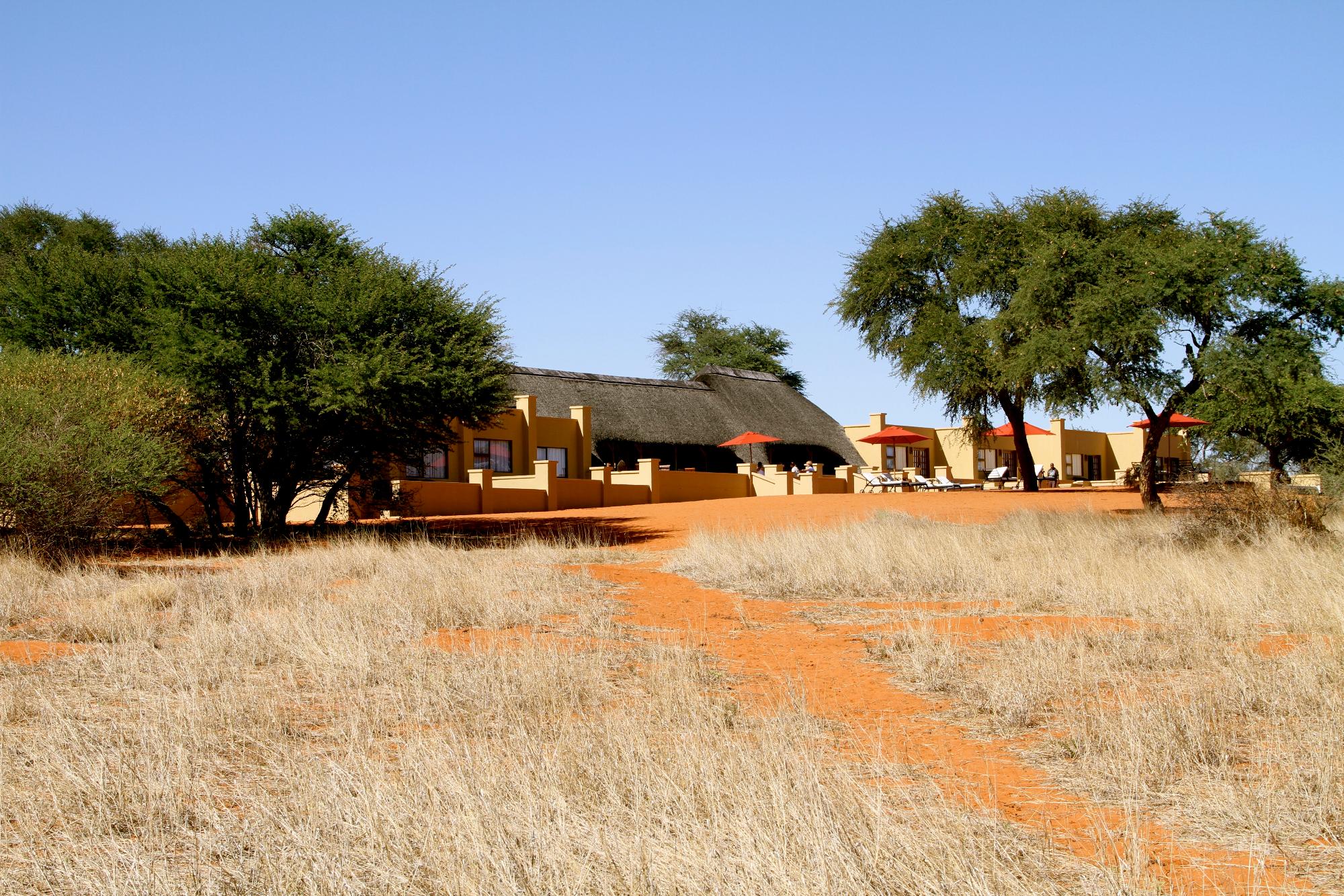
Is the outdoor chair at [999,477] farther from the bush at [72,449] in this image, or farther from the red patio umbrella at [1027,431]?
the bush at [72,449]

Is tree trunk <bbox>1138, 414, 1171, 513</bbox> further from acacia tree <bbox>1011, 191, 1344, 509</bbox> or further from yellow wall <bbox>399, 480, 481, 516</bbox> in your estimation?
yellow wall <bbox>399, 480, 481, 516</bbox>

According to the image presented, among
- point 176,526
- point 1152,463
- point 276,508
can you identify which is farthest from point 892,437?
point 176,526

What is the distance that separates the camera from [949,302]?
37.6 meters

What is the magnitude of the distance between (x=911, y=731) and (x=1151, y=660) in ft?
9.68

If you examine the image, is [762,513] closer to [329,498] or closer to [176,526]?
[329,498]

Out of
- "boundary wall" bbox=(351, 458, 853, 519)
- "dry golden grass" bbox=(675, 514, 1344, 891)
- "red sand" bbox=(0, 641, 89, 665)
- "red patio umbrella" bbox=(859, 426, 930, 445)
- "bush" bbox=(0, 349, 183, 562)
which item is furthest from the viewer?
"red patio umbrella" bbox=(859, 426, 930, 445)

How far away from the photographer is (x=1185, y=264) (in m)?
25.2

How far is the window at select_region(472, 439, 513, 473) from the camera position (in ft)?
119

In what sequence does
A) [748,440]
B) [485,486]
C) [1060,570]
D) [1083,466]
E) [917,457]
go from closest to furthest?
1. [1060,570]
2. [485,486]
3. [748,440]
4. [917,457]
5. [1083,466]

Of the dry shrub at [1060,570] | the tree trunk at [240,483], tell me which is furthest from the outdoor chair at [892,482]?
the tree trunk at [240,483]

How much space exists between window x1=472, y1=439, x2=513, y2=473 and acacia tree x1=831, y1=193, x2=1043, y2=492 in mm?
12915

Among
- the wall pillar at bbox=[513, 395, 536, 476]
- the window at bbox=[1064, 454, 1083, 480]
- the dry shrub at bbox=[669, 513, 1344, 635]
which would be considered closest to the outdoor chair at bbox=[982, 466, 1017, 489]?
the window at bbox=[1064, 454, 1083, 480]

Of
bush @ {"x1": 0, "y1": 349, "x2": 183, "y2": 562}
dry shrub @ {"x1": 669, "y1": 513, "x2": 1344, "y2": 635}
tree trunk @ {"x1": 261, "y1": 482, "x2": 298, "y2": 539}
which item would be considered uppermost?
bush @ {"x1": 0, "y1": 349, "x2": 183, "y2": 562}

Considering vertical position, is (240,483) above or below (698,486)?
above
